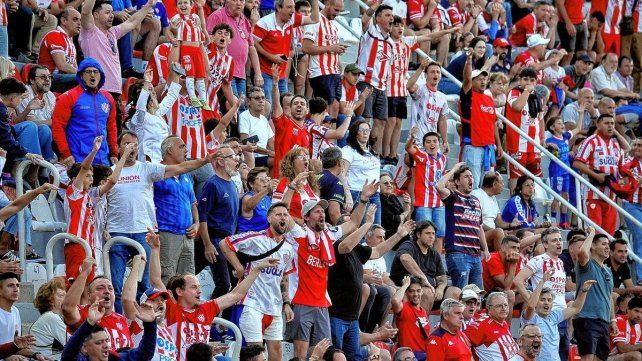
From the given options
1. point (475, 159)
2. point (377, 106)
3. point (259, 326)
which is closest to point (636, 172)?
point (475, 159)

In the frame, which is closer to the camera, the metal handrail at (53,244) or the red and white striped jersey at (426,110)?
the metal handrail at (53,244)

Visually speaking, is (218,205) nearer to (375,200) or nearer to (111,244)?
(111,244)

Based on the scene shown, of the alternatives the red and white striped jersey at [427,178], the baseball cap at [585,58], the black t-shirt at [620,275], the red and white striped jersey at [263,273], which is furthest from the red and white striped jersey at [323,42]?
the baseball cap at [585,58]

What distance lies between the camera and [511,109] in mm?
19750

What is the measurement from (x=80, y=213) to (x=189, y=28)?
3846 millimetres

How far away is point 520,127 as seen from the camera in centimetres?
1967

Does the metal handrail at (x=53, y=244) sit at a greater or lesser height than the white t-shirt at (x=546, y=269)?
greater

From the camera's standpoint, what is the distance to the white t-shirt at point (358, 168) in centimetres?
1642

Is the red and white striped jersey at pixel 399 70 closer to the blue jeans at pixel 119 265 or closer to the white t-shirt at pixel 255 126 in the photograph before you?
the white t-shirt at pixel 255 126

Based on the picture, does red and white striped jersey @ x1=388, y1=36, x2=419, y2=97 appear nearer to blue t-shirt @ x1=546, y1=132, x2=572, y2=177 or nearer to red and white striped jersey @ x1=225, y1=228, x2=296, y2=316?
blue t-shirt @ x1=546, y1=132, x2=572, y2=177

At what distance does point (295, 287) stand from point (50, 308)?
8.04 feet

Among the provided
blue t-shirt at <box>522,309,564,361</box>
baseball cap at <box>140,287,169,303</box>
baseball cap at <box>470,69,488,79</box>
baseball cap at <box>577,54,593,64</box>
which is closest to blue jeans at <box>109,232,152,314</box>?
baseball cap at <box>140,287,169,303</box>

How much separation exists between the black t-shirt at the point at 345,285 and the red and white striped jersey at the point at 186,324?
1.86 m

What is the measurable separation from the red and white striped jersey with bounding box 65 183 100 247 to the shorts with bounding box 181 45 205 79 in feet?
10.4
